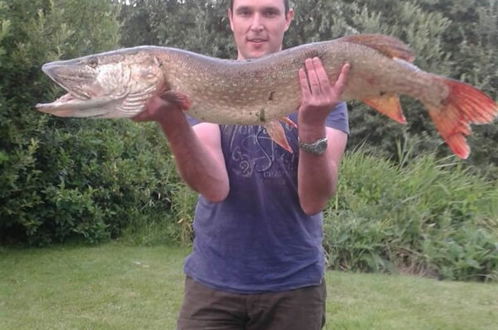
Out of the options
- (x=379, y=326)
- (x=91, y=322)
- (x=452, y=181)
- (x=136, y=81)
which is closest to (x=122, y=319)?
(x=91, y=322)

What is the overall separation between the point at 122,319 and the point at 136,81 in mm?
3884

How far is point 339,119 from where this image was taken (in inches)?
115

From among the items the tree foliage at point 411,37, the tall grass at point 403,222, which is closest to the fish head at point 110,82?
the tall grass at point 403,222

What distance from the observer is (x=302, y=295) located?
278cm

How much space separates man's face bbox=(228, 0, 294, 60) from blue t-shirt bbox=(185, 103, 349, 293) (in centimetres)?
37

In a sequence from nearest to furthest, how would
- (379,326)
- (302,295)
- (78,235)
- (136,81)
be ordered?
(136,81) < (302,295) < (379,326) < (78,235)

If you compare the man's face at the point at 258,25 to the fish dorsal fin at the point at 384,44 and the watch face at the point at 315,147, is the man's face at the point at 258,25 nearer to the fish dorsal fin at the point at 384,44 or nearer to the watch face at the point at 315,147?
the fish dorsal fin at the point at 384,44

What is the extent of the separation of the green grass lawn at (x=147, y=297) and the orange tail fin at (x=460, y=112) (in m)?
3.33

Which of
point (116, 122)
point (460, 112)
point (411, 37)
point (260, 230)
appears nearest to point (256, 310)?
point (260, 230)

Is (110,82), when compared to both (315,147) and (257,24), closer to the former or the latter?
(257,24)

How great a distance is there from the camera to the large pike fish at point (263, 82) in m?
2.54

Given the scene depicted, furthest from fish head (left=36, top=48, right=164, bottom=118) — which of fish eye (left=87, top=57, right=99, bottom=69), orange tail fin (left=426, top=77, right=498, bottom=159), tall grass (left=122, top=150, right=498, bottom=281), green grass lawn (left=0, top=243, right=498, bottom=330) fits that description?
tall grass (left=122, top=150, right=498, bottom=281)

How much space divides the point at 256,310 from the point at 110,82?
1.03 m

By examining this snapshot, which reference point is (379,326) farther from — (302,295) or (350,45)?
(350,45)
